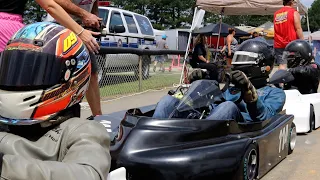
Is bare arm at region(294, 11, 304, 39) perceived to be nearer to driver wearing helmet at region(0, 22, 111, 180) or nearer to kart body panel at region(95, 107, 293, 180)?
kart body panel at region(95, 107, 293, 180)

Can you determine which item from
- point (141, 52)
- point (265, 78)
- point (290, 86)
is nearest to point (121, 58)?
point (141, 52)

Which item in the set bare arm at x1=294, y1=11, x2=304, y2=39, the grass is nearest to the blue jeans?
bare arm at x1=294, y1=11, x2=304, y2=39

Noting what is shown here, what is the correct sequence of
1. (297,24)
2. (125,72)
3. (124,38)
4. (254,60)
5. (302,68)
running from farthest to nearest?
(124,38), (125,72), (297,24), (302,68), (254,60)

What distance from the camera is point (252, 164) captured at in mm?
3434

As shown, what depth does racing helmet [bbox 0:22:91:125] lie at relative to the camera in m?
1.92

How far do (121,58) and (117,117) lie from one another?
229 inches

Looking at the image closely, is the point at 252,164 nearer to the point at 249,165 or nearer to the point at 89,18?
the point at 249,165

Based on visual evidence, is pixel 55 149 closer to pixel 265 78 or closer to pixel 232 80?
pixel 232 80

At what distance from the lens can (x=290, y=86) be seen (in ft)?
20.7

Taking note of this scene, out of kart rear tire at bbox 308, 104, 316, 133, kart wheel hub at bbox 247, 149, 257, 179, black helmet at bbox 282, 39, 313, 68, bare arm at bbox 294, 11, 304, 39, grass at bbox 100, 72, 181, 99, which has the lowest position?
grass at bbox 100, 72, 181, 99

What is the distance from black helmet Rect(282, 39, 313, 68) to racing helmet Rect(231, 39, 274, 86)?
6.56 feet

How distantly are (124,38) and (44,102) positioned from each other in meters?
10.4

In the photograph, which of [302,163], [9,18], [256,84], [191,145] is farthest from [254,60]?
[9,18]

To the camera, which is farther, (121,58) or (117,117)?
(121,58)
